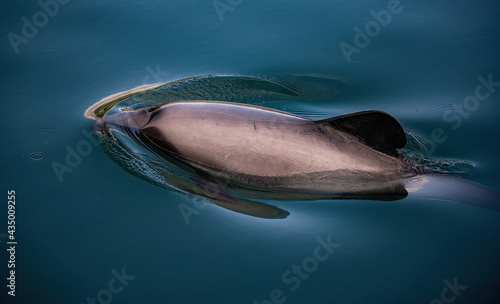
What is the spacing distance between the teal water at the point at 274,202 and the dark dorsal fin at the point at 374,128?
2.52 feet

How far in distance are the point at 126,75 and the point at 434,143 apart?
5.36 m

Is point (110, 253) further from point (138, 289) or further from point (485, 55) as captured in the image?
point (485, 55)

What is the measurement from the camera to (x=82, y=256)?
5.68 metres

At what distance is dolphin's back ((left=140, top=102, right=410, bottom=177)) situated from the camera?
20.7 ft

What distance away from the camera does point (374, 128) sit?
20.3 feet

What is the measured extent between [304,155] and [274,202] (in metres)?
0.71

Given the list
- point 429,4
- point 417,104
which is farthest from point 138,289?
point 429,4

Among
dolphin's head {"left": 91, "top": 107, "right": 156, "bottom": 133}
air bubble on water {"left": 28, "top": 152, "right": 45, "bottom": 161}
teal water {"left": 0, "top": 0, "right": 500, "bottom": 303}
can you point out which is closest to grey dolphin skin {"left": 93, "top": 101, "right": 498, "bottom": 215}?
teal water {"left": 0, "top": 0, "right": 500, "bottom": 303}

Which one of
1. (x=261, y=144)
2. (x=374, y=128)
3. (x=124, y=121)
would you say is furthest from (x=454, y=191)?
(x=124, y=121)

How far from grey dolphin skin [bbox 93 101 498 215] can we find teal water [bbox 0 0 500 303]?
0.26 metres

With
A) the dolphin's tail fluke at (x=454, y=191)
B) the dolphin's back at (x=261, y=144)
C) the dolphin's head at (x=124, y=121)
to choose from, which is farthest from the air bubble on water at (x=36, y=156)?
the dolphin's tail fluke at (x=454, y=191)

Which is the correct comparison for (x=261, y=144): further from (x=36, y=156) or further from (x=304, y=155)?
(x=36, y=156)

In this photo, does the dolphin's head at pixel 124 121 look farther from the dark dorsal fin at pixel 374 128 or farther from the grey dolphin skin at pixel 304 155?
the dark dorsal fin at pixel 374 128

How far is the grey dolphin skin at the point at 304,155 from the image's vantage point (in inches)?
247
